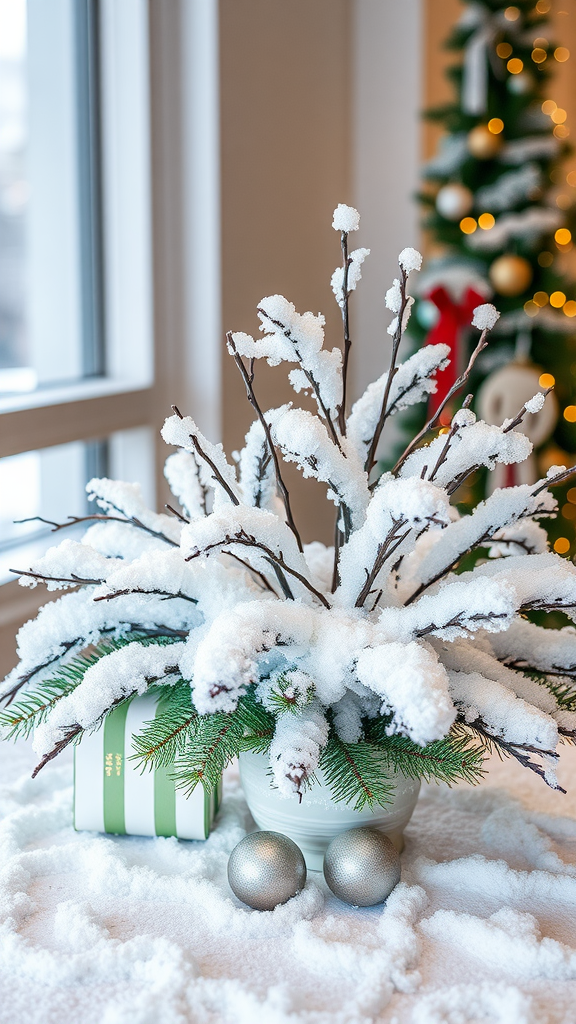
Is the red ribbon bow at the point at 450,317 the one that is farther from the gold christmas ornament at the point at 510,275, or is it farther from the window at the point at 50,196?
the window at the point at 50,196

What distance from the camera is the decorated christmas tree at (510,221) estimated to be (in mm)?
2227

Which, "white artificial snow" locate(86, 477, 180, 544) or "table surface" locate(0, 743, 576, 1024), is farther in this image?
"white artificial snow" locate(86, 477, 180, 544)

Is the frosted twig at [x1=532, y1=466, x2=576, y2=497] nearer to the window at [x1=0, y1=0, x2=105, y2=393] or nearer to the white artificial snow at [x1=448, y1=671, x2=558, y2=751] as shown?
the white artificial snow at [x1=448, y1=671, x2=558, y2=751]

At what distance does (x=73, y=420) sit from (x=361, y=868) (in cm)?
108

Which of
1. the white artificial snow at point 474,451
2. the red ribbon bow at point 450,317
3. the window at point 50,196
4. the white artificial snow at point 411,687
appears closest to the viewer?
A: the white artificial snow at point 411,687

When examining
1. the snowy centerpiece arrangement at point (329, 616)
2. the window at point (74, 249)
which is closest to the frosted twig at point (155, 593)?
the snowy centerpiece arrangement at point (329, 616)

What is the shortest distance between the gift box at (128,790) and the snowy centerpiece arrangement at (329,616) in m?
0.04

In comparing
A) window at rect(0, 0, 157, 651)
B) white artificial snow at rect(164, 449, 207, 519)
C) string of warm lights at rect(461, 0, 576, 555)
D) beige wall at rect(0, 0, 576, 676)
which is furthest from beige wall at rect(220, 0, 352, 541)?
white artificial snow at rect(164, 449, 207, 519)

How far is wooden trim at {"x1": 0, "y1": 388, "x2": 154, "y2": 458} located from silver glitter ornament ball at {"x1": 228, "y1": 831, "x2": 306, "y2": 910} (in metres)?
0.85

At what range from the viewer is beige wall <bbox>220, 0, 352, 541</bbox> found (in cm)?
186

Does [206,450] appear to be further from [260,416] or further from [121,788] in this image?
[121,788]

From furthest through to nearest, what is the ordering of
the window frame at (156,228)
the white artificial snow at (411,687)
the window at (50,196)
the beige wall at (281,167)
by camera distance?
the beige wall at (281,167)
the window frame at (156,228)
the window at (50,196)
the white artificial snow at (411,687)

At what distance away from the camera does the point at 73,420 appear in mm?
1532

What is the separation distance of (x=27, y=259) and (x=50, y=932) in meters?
1.31
